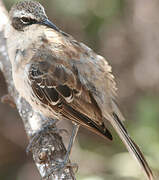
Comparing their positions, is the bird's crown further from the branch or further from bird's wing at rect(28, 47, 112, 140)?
the branch

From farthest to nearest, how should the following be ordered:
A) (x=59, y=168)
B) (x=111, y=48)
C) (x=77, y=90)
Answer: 1. (x=111, y=48)
2. (x=77, y=90)
3. (x=59, y=168)

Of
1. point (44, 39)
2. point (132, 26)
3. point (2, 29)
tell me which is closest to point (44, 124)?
point (44, 39)

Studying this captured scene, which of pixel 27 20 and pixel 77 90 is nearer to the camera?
pixel 77 90

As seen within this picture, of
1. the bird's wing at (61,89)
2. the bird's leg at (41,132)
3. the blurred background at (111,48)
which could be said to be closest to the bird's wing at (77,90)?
the bird's wing at (61,89)

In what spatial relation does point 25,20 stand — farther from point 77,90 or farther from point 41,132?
point 41,132

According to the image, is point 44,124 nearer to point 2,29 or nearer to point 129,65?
point 2,29

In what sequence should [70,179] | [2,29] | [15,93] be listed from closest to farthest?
[70,179] < [15,93] < [2,29]

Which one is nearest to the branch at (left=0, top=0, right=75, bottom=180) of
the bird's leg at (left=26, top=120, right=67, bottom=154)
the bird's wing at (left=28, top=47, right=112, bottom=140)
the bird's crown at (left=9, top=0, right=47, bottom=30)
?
the bird's leg at (left=26, top=120, right=67, bottom=154)

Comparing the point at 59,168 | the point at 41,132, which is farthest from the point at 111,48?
the point at 59,168
